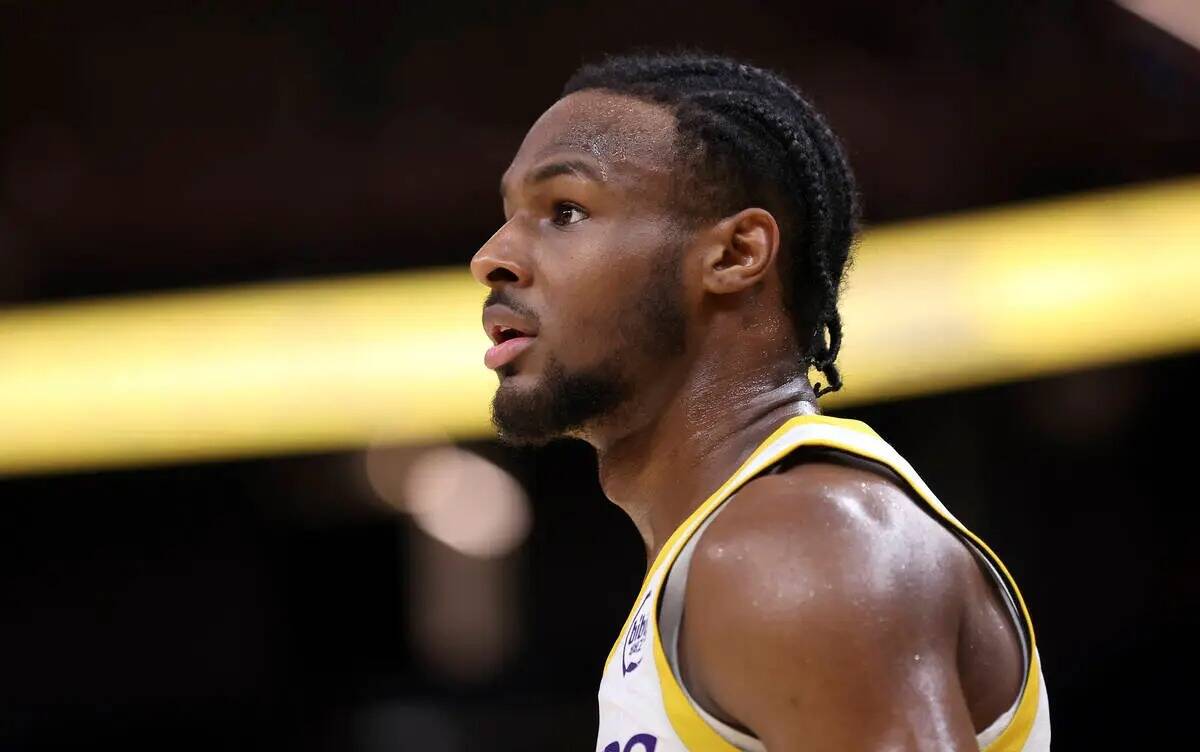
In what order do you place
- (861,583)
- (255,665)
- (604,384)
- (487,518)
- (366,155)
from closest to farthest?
(861,583), (604,384), (366,155), (255,665), (487,518)

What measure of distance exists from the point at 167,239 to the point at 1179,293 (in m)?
5.12

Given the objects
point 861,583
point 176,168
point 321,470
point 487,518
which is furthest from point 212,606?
point 861,583

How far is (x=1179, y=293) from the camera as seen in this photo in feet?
23.0

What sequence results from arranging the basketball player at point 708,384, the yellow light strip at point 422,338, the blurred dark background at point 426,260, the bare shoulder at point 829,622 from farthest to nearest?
the yellow light strip at point 422,338 < the blurred dark background at point 426,260 < the basketball player at point 708,384 < the bare shoulder at point 829,622

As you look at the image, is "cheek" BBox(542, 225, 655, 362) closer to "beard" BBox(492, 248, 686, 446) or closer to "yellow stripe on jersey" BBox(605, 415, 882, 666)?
"beard" BBox(492, 248, 686, 446)

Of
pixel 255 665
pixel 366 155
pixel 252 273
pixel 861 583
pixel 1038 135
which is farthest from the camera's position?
pixel 255 665

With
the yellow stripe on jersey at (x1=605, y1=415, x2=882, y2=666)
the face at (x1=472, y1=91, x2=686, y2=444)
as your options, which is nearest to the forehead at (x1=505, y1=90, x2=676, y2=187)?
the face at (x1=472, y1=91, x2=686, y2=444)

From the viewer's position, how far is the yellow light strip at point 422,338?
7.04m

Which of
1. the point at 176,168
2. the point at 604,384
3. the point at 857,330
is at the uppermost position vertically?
the point at 604,384

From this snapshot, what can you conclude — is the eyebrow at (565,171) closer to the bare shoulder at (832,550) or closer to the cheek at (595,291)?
the cheek at (595,291)

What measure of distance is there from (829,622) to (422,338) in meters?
6.72

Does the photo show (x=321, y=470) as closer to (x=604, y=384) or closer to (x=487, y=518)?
(x=487, y=518)

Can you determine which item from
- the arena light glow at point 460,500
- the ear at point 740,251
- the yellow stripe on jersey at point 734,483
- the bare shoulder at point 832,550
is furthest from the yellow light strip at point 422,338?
the bare shoulder at point 832,550

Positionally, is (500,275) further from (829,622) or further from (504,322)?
(829,622)
